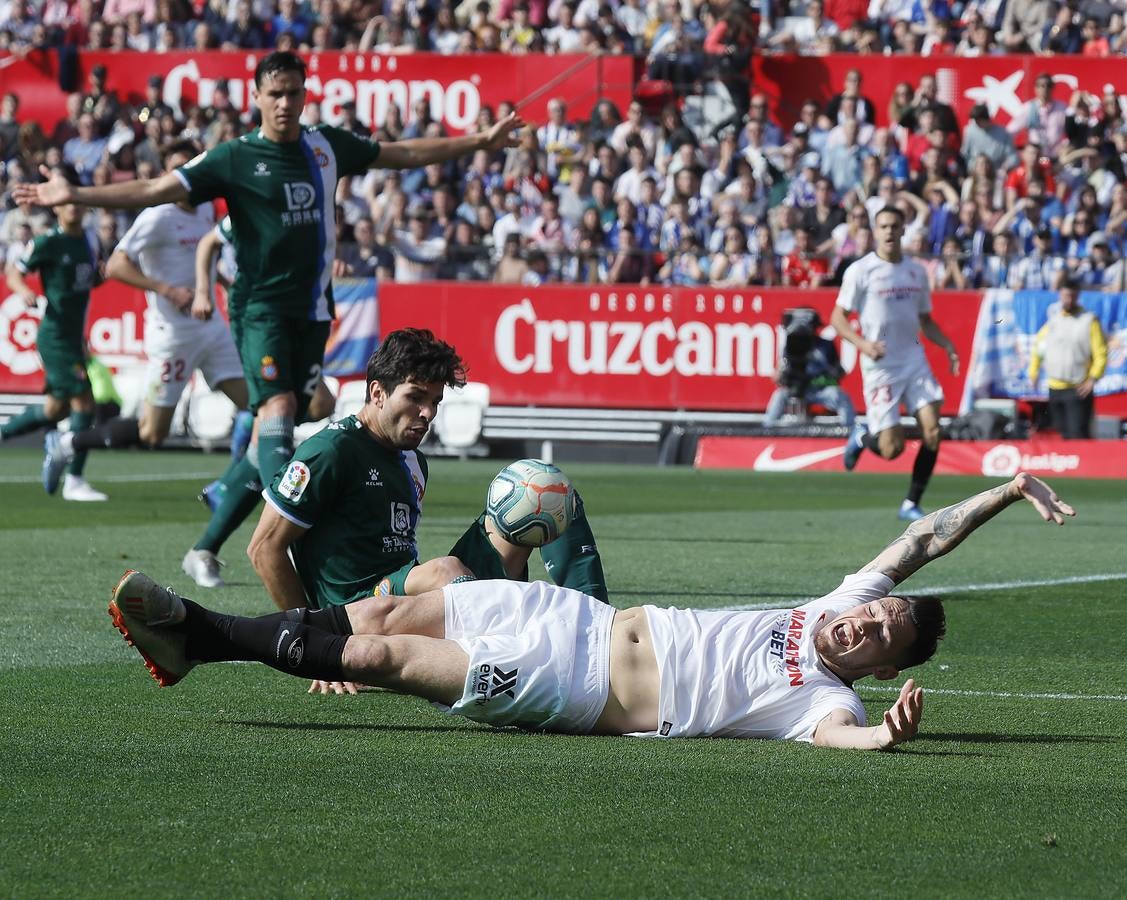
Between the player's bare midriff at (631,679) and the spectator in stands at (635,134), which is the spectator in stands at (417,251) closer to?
the spectator in stands at (635,134)

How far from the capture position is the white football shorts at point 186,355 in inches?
575

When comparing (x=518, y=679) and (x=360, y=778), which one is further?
(x=518, y=679)

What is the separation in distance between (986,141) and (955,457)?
489 cm

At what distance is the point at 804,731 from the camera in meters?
5.93

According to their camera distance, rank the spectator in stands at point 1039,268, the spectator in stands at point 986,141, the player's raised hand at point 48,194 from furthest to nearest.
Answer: the spectator in stands at point 986,141 → the spectator in stands at point 1039,268 → the player's raised hand at point 48,194

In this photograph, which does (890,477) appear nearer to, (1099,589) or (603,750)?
(1099,589)

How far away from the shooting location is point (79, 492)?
52.4 ft

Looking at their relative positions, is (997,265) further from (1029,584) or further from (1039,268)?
(1029,584)

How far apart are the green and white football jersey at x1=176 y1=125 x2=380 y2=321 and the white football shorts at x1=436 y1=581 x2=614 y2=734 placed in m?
4.17

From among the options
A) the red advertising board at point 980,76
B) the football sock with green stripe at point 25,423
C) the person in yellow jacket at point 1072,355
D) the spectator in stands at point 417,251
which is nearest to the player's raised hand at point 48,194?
the football sock with green stripe at point 25,423

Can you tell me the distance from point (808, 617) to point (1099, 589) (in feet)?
16.5

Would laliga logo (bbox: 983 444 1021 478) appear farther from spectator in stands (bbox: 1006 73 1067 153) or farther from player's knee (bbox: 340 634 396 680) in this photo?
player's knee (bbox: 340 634 396 680)

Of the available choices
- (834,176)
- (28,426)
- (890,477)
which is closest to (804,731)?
(28,426)

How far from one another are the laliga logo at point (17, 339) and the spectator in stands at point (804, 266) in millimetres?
9252
